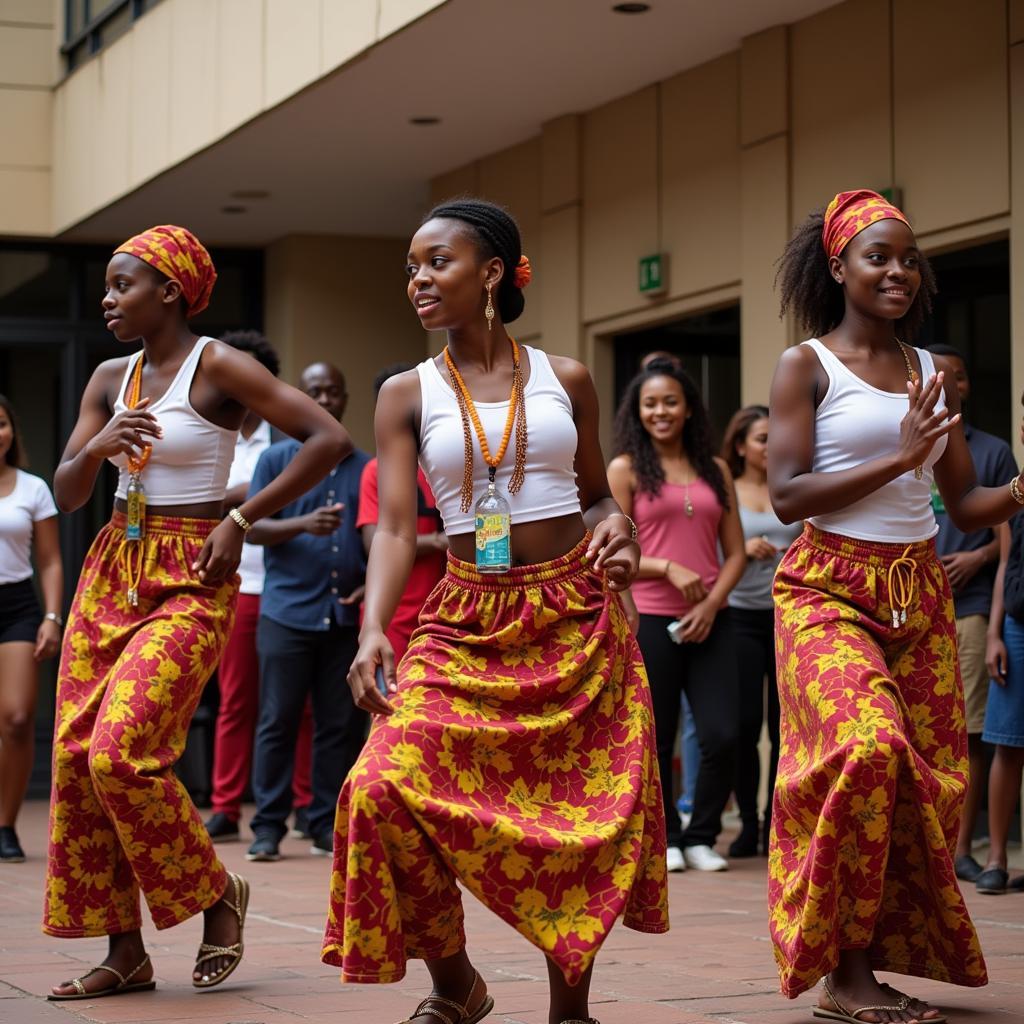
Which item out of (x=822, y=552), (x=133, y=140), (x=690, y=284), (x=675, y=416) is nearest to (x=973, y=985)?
(x=822, y=552)

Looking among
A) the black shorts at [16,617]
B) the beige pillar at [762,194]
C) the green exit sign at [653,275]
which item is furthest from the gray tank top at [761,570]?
the black shorts at [16,617]

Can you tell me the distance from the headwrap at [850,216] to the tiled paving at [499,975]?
1.96 meters

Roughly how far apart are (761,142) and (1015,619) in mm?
3541

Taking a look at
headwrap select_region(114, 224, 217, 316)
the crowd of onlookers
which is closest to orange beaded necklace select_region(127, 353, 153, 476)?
headwrap select_region(114, 224, 217, 316)

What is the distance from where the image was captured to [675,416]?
8.42m

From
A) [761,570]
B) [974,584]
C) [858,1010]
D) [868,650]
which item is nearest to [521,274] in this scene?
[868,650]

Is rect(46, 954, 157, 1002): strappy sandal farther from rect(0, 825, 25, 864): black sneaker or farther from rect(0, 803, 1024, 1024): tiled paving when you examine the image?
rect(0, 825, 25, 864): black sneaker

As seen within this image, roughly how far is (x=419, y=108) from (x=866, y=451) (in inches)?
289

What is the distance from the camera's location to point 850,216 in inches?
196

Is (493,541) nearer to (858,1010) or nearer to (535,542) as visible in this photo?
(535,542)

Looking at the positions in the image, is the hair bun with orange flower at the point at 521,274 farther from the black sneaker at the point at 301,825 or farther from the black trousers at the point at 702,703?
the black sneaker at the point at 301,825

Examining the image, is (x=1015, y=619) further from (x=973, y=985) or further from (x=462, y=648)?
(x=462, y=648)

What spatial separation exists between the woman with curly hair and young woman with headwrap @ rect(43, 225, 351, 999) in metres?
3.07

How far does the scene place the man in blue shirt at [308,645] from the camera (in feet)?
30.0
